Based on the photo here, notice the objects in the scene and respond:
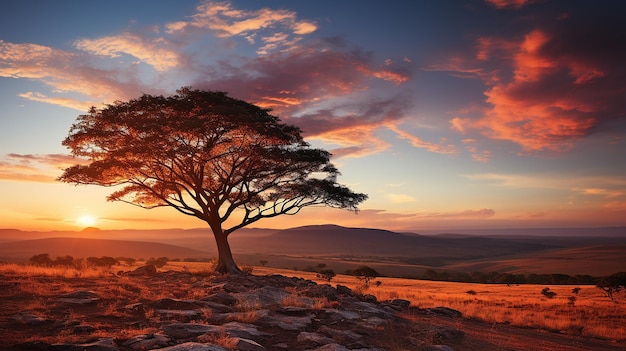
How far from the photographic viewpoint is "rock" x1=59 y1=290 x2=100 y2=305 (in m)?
15.3

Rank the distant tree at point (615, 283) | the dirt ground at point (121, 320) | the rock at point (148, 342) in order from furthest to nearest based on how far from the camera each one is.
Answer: the distant tree at point (615, 283), the dirt ground at point (121, 320), the rock at point (148, 342)

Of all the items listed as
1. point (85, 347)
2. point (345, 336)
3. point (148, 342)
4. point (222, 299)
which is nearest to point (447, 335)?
point (345, 336)

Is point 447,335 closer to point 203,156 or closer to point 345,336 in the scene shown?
point 345,336

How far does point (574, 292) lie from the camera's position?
5028cm

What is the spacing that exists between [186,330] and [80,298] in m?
7.12

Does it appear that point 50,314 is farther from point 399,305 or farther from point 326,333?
point 399,305

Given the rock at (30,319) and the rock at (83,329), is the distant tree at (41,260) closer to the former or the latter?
the rock at (30,319)

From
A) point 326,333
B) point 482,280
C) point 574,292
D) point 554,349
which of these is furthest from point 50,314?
point 482,280

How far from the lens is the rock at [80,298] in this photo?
15.3m

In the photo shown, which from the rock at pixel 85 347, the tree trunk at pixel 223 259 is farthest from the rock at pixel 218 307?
the tree trunk at pixel 223 259

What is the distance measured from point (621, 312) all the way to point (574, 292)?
67.3 ft

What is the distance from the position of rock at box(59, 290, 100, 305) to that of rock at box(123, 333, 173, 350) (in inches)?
240

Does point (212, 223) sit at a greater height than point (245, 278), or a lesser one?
greater

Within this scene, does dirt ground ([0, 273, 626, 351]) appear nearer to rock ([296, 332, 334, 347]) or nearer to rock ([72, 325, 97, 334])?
rock ([72, 325, 97, 334])
